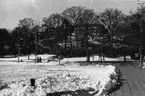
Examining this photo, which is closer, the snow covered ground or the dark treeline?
the snow covered ground

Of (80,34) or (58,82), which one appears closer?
(58,82)

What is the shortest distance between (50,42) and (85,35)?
17897mm

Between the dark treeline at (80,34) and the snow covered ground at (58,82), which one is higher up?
the dark treeline at (80,34)

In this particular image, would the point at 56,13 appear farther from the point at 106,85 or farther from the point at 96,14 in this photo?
the point at 106,85

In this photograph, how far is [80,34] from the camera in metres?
71.4

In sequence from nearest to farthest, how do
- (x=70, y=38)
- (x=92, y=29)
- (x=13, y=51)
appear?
(x=92, y=29) < (x=70, y=38) < (x=13, y=51)

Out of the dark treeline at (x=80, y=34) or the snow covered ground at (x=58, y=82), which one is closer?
the snow covered ground at (x=58, y=82)

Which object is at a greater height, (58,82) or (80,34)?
(80,34)

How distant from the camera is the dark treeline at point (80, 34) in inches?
2442

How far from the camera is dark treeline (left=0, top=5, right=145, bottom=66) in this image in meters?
62.0

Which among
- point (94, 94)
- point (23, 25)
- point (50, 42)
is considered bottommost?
point (94, 94)

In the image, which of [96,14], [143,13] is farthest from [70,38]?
[143,13]

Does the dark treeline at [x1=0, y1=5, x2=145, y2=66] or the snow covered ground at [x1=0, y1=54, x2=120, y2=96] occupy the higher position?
the dark treeline at [x1=0, y1=5, x2=145, y2=66]

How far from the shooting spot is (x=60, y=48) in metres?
83.2
